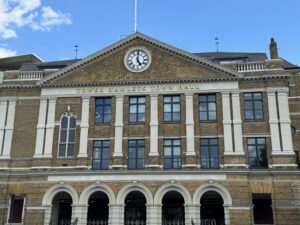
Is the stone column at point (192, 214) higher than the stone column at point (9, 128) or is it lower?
lower

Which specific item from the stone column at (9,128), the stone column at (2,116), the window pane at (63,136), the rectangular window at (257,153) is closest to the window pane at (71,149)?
the window pane at (63,136)

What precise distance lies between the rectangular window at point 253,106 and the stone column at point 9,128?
18.8 metres

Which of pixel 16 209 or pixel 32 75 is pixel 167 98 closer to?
pixel 32 75

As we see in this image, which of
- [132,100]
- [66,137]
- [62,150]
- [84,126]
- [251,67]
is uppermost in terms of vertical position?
[251,67]

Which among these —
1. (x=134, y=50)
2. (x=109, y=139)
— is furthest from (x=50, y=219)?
(x=134, y=50)

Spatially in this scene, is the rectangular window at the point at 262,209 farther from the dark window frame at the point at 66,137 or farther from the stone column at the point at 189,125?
the dark window frame at the point at 66,137

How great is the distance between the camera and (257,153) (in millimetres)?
31656

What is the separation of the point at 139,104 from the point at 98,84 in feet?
12.3

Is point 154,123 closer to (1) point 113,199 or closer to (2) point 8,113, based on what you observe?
(1) point 113,199

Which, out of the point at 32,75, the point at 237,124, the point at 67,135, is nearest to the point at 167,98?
the point at 237,124

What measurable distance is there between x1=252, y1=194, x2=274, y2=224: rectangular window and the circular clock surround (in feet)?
44.5

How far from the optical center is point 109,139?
3312 centimetres

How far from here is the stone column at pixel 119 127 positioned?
32.6 metres

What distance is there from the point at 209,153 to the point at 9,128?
53.4ft
